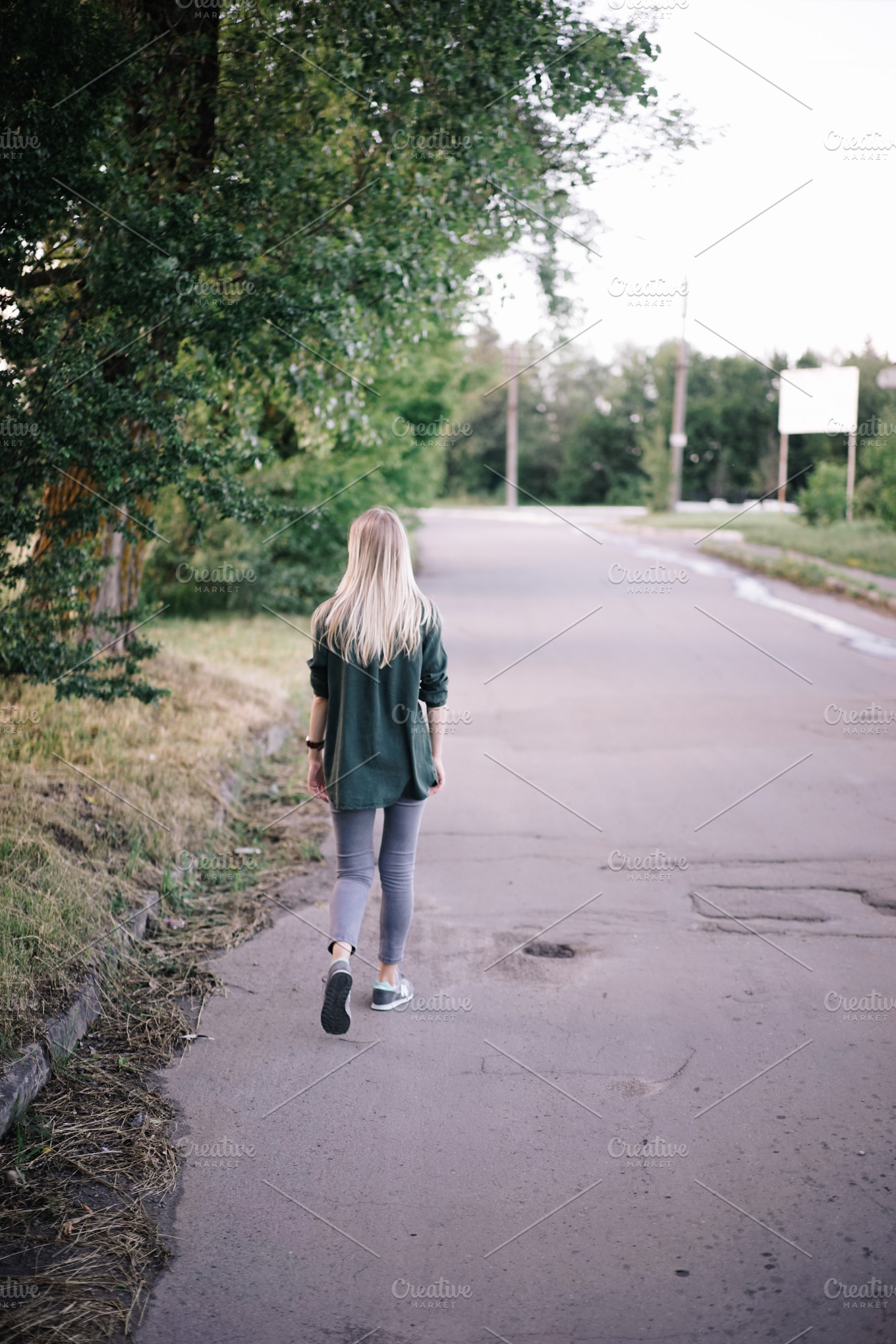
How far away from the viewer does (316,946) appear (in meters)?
5.07

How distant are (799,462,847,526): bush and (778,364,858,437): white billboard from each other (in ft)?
19.0

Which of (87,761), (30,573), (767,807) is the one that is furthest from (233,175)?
(767,807)

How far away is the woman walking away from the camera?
14.0 feet

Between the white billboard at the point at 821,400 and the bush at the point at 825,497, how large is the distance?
580cm

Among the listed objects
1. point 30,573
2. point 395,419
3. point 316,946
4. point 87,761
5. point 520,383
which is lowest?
point 316,946

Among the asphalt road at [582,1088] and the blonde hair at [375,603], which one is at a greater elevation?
the blonde hair at [375,603]

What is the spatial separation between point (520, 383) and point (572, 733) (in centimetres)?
5567

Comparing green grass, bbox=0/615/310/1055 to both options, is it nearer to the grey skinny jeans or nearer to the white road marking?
the grey skinny jeans

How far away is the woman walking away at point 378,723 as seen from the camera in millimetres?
4273

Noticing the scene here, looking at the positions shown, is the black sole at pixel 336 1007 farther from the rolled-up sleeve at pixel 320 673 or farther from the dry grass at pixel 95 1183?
the rolled-up sleeve at pixel 320 673

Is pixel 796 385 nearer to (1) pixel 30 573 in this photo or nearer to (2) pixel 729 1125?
(1) pixel 30 573

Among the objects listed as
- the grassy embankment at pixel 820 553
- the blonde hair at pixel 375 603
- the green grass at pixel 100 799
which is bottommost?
the green grass at pixel 100 799

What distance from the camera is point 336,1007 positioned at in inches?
160

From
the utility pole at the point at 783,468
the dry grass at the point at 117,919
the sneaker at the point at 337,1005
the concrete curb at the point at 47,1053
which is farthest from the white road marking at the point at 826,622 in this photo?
the utility pole at the point at 783,468
